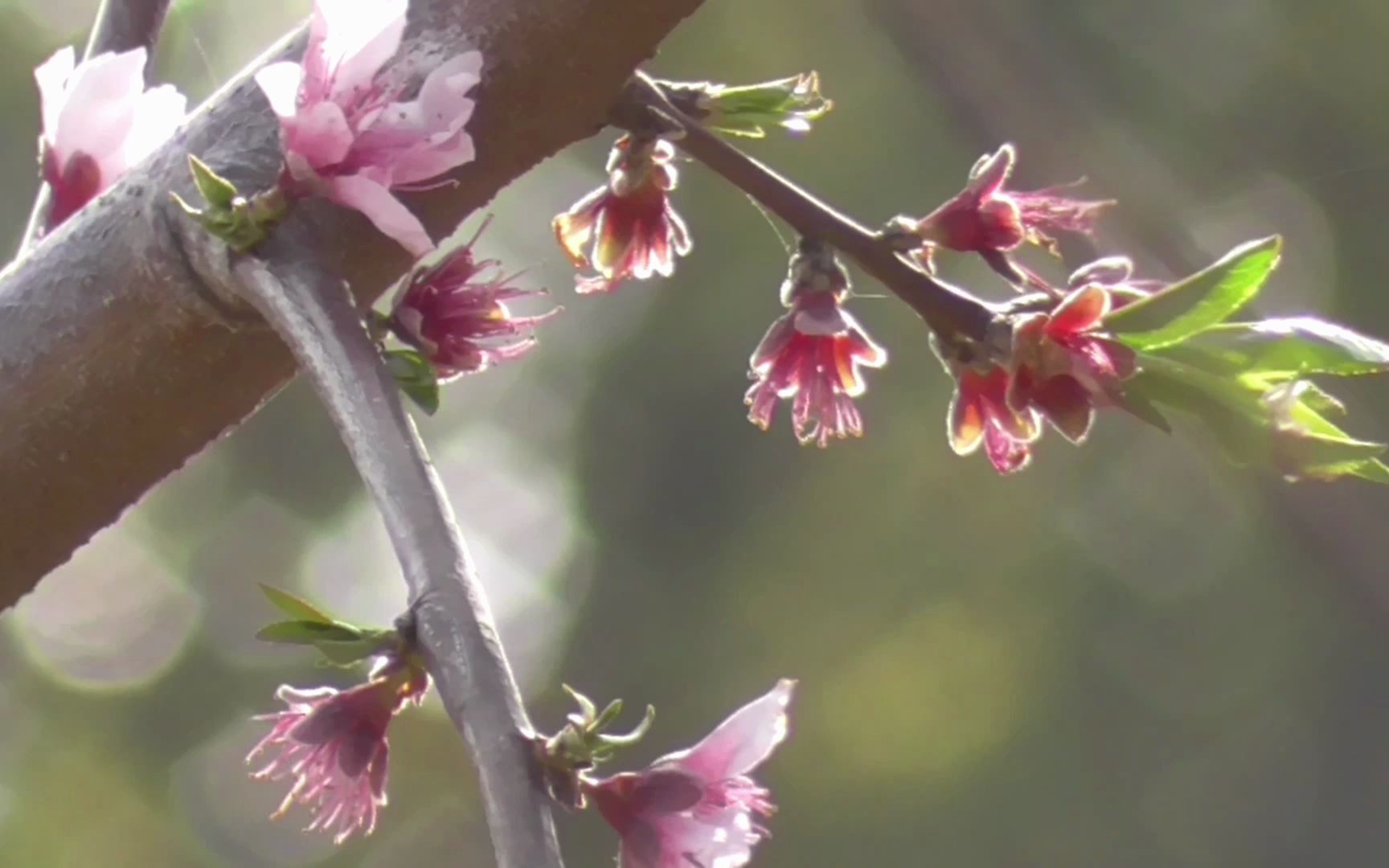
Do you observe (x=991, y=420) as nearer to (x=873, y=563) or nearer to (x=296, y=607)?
(x=296, y=607)

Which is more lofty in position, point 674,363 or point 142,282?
point 142,282

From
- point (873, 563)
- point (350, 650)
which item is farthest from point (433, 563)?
point (873, 563)

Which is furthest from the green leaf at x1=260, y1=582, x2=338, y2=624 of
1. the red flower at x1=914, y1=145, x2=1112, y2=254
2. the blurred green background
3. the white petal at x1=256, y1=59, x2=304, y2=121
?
the blurred green background

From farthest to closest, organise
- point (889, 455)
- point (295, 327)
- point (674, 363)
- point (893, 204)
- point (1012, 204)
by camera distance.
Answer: point (674, 363)
point (889, 455)
point (893, 204)
point (1012, 204)
point (295, 327)

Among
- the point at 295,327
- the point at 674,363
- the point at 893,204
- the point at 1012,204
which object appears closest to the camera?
the point at 295,327

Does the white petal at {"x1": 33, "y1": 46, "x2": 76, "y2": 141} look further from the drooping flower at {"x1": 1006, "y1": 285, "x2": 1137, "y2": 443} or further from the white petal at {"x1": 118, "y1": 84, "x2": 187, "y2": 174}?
the drooping flower at {"x1": 1006, "y1": 285, "x2": 1137, "y2": 443}

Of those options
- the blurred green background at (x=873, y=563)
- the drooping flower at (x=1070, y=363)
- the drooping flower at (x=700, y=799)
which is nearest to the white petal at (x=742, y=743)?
the drooping flower at (x=700, y=799)

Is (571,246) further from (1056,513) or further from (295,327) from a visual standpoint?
(1056,513)

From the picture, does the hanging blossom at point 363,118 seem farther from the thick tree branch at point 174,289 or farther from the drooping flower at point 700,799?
the drooping flower at point 700,799

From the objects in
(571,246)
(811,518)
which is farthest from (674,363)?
(571,246)
